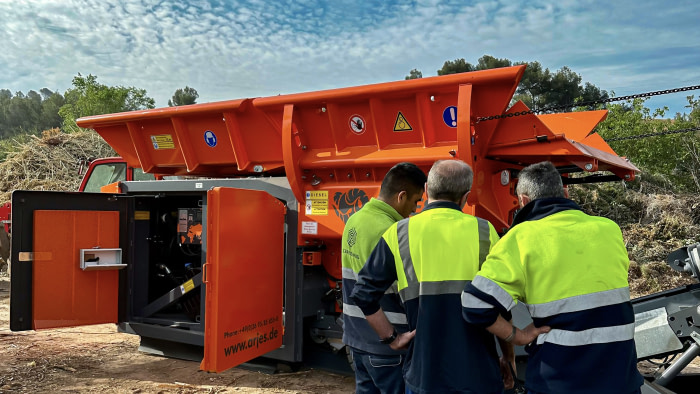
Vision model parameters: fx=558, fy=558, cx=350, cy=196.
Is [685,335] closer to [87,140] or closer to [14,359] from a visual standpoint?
[14,359]

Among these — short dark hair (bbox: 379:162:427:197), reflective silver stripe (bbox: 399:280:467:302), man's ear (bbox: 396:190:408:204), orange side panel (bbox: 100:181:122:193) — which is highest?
orange side panel (bbox: 100:181:122:193)

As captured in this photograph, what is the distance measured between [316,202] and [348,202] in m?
0.31

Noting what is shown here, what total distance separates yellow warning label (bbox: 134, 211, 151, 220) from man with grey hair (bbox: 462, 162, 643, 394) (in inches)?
175

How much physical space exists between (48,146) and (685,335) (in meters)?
17.8

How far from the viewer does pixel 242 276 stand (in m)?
4.42

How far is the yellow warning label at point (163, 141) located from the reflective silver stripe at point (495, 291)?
4.17 metres

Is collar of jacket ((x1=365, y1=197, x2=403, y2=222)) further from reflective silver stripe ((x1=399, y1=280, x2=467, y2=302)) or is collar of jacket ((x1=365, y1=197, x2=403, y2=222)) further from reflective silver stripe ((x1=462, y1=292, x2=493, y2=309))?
reflective silver stripe ((x1=462, y1=292, x2=493, y2=309))

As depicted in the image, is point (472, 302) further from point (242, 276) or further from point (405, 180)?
point (242, 276)

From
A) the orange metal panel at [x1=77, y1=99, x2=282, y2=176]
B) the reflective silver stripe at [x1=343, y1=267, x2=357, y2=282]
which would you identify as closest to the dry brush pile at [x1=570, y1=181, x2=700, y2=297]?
the orange metal panel at [x1=77, y1=99, x2=282, y2=176]

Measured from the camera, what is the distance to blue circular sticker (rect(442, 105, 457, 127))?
4.11 metres

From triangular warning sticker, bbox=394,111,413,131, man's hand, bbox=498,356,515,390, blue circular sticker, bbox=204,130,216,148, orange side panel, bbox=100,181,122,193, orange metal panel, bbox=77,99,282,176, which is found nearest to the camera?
man's hand, bbox=498,356,515,390

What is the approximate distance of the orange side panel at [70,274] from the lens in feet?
16.6

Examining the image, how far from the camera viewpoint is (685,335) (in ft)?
9.87

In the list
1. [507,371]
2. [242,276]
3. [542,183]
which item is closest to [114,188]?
[242,276]
